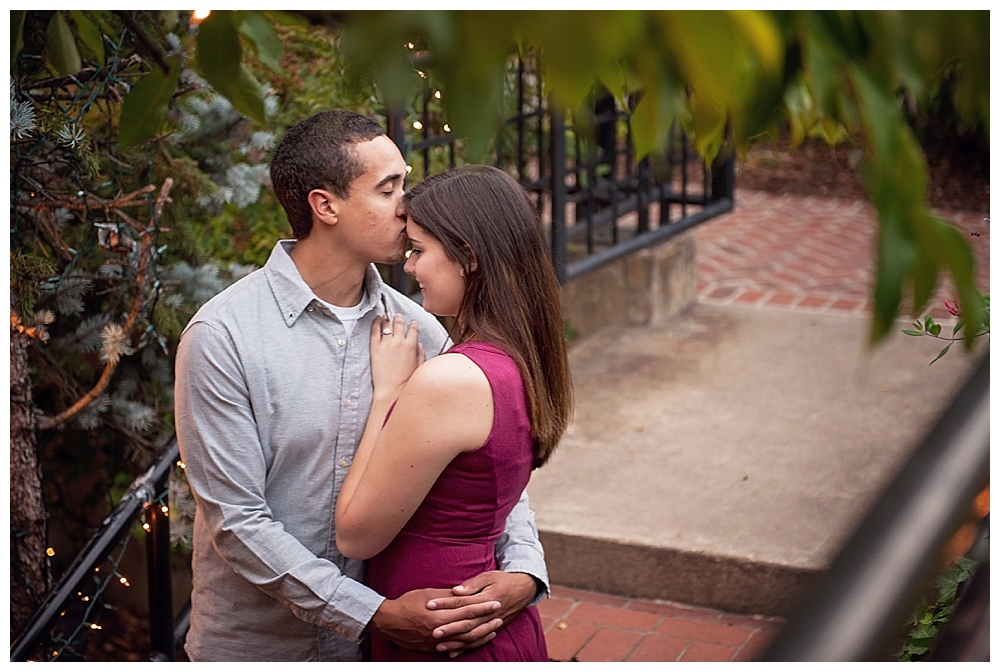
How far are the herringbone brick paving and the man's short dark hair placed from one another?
1043mm

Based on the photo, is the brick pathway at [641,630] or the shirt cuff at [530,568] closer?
the shirt cuff at [530,568]

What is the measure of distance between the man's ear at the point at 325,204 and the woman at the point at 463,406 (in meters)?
0.17

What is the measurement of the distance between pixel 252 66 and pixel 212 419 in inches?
92.5

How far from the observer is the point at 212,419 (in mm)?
2156

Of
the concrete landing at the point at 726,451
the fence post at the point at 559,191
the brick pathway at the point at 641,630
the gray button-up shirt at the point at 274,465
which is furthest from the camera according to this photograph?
the fence post at the point at 559,191

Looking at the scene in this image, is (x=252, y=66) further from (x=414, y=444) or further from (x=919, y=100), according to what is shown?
(x=919, y=100)

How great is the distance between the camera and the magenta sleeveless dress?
6.77ft

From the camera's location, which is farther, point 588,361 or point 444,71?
point 588,361

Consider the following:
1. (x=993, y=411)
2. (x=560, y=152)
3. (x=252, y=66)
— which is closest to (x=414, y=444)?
(x=993, y=411)

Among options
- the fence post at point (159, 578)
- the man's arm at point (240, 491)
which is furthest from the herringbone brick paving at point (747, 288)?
the fence post at point (159, 578)

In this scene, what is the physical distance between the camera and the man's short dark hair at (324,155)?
2281 mm

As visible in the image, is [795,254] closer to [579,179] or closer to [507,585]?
[579,179]

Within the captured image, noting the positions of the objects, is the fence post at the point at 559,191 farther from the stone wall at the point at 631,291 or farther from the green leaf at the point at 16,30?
the green leaf at the point at 16,30

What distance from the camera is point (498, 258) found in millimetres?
2117
